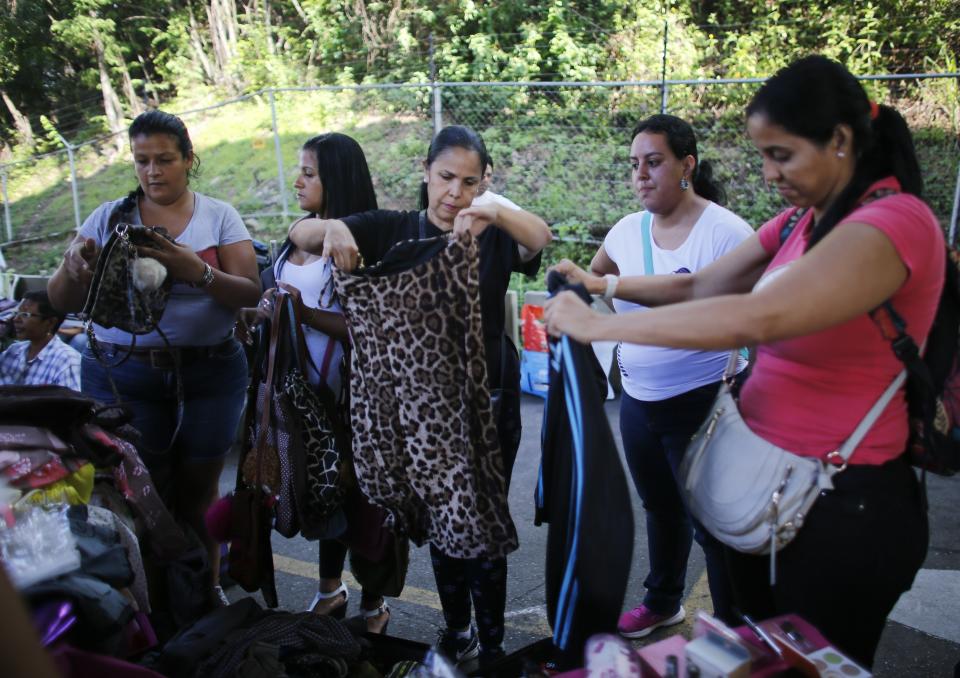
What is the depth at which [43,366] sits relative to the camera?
4.30 meters

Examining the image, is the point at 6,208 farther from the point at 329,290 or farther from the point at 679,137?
the point at 679,137

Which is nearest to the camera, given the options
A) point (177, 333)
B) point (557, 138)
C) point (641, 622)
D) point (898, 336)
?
point (898, 336)

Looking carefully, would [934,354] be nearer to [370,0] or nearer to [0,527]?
[0,527]

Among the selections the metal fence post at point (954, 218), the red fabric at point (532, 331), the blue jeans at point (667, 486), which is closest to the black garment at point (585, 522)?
the blue jeans at point (667, 486)

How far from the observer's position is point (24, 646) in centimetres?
88

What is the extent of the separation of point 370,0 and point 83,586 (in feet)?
45.9

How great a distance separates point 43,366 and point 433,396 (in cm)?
319

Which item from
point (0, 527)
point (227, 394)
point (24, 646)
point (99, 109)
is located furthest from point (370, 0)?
point (24, 646)

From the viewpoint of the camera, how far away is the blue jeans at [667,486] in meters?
2.48

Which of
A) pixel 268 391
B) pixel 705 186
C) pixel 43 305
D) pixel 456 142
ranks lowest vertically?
pixel 43 305

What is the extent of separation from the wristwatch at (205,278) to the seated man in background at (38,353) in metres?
1.97

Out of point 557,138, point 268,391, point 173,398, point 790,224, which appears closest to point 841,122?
point 790,224

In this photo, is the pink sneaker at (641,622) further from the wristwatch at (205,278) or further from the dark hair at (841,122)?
the wristwatch at (205,278)

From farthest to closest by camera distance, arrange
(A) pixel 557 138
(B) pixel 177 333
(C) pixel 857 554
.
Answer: (A) pixel 557 138, (B) pixel 177 333, (C) pixel 857 554
